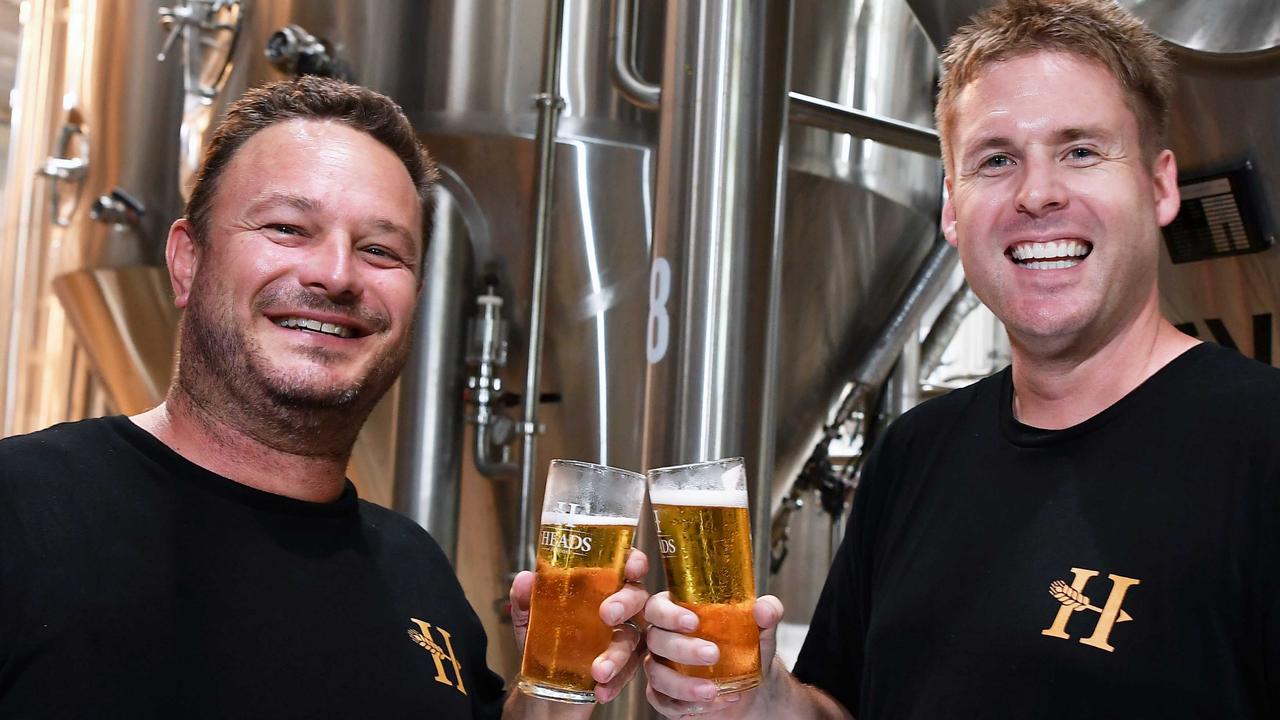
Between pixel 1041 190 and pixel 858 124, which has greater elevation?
pixel 858 124

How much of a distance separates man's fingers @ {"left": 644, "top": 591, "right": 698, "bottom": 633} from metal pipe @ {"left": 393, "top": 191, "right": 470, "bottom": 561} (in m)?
1.65

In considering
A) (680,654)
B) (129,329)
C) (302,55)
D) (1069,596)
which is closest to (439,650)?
(680,654)

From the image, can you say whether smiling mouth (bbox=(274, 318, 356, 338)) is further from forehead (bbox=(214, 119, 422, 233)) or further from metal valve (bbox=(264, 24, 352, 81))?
metal valve (bbox=(264, 24, 352, 81))

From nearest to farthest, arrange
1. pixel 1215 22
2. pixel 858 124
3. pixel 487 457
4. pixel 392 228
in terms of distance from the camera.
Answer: pixel 392 228, pixel 1215 22, pixel 858 124, pixel 487 457

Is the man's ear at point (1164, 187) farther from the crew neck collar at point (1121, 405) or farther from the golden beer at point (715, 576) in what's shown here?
the golden beer at point (715, 576)

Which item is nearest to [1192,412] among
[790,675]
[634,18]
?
[790,675]

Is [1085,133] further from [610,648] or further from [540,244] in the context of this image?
[540,244]

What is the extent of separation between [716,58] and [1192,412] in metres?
1.10

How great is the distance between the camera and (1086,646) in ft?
3.69

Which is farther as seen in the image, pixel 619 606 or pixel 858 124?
pixel 858 124

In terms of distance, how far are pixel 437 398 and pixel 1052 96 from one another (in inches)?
69.2

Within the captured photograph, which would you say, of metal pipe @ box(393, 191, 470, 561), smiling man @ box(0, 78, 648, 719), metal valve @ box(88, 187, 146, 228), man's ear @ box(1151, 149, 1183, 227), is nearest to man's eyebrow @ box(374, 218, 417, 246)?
smiling man @ box(0, 78, 648, 719)

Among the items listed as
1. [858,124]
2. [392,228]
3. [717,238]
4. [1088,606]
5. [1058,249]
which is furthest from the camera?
[858,124]

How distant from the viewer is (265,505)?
1.28 metres
